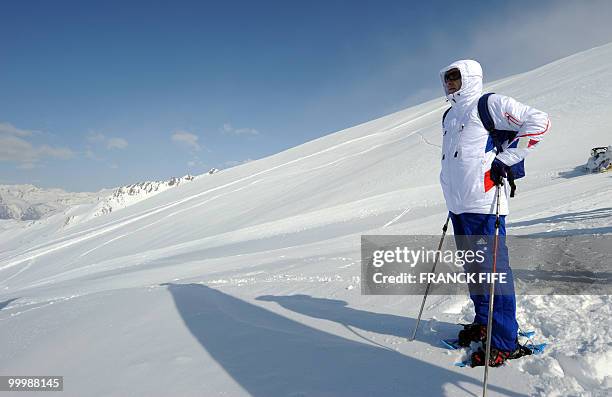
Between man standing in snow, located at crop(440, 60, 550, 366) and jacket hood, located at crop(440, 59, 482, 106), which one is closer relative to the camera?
man standing in snow, located at crop(440, 60, 550, 366)

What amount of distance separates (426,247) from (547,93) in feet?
89.7

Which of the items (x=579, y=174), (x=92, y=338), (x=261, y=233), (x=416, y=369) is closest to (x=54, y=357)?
(x=92, y=338)

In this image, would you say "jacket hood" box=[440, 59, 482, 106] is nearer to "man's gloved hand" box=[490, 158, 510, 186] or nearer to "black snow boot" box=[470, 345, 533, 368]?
"man's gloved hand" box=[490, 158, 510, 186]

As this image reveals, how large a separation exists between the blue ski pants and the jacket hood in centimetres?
102

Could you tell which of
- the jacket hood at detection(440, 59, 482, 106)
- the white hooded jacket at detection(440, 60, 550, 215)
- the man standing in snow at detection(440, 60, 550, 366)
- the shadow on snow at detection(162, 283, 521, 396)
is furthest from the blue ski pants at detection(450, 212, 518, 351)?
the jacket hood at detection(440, 59, 482, 106)

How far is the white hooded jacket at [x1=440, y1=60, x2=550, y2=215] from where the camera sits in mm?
2812

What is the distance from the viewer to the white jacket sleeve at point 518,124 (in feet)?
9.13

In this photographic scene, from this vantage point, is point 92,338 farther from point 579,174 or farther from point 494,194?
point 579,174

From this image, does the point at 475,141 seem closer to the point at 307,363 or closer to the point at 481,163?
the point at 481,163

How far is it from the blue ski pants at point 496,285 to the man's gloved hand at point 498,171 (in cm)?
30

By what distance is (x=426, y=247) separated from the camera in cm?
697

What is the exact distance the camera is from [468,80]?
312 cm

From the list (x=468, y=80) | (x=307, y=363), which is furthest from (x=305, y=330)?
(x=468, y=80)

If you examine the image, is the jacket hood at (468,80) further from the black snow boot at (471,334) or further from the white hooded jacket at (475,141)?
the black snow boot at (471,334)
